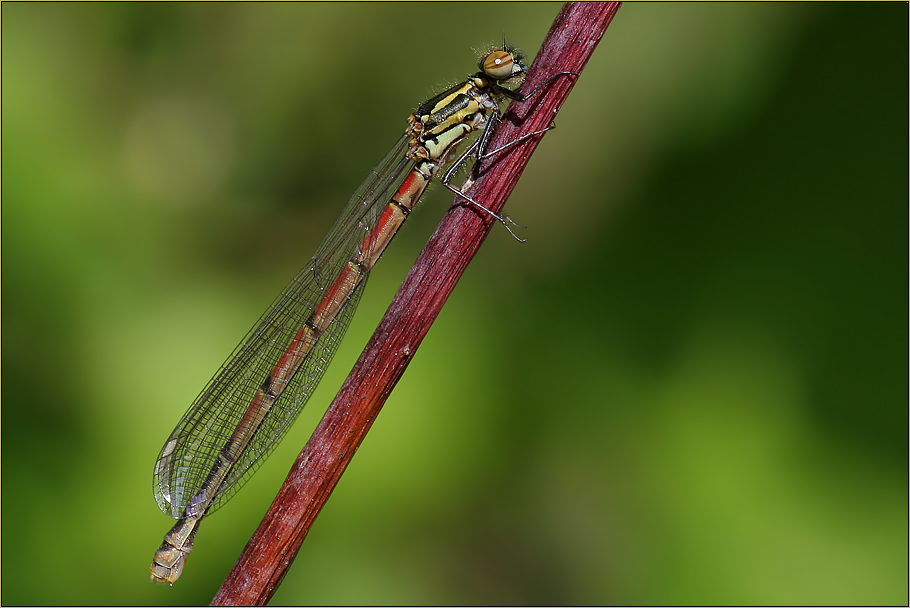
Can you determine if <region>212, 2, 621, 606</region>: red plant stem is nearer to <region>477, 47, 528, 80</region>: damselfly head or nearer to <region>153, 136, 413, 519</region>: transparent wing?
<region>477, 47, 528, 80</region>: damselfly head

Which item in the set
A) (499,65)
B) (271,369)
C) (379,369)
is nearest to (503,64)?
(499,65)

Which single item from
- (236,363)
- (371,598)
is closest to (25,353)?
(236,363)

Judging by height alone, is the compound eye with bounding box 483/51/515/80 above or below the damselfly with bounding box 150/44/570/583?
above

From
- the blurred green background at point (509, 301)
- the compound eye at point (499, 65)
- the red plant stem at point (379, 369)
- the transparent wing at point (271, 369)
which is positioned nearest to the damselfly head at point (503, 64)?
the compound eye at point (499, 65)

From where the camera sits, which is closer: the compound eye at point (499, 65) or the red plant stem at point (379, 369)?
the red plant stem at point (379, 369)

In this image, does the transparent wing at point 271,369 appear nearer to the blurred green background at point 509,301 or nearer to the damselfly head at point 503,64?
the blurred green background at point 509,301

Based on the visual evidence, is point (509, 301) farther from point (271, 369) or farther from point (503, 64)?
point (271, 369)

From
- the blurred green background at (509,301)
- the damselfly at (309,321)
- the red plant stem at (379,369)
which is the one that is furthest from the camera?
the damselfly at (309,321)

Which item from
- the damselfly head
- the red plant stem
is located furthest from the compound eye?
the red plant stem
